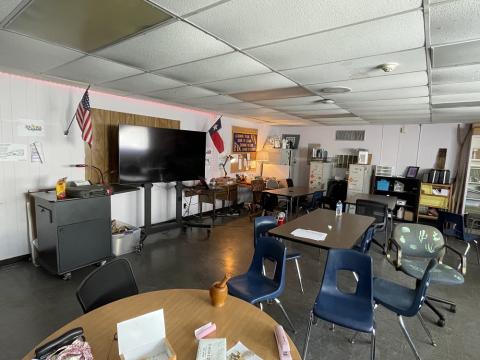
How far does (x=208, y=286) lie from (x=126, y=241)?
1.60 metres

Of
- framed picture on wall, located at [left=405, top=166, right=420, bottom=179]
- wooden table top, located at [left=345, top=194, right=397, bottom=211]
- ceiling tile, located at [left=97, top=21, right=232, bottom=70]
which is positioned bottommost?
wooden table top, located at [left=345, top=194, right=397, bottom=211]

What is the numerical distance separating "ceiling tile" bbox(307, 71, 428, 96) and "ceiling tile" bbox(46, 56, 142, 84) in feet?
7.02

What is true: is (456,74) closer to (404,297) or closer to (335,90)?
(335,90)

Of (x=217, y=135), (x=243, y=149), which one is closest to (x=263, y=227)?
(x=217, y=135)

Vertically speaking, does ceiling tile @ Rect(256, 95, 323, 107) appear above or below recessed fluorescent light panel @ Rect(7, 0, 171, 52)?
above

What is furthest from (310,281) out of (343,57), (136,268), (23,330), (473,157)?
(473,157)

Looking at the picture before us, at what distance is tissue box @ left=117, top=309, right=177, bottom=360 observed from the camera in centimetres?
104

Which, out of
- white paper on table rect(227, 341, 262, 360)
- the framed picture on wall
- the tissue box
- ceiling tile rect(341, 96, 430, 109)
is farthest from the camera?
the framed picture on wall

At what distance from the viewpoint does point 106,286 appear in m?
1.74

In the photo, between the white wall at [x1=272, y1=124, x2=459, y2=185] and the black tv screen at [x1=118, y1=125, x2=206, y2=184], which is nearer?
the black tv screen at [x1=118, y1=125, x2=206, y2=184]

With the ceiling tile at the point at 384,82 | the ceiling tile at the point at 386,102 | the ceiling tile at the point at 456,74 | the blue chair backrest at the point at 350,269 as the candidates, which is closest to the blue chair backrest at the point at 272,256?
the blue chair backrest at the point at 350,269

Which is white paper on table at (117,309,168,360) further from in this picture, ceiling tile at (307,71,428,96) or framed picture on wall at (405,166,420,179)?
framed picture on wall at (405,166,420,179)

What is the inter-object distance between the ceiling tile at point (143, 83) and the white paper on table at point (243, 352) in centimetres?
281

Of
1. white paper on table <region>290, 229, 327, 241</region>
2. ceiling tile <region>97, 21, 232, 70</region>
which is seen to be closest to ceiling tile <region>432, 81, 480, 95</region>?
white paper on table <region>290, 229, 327, 241</region>
